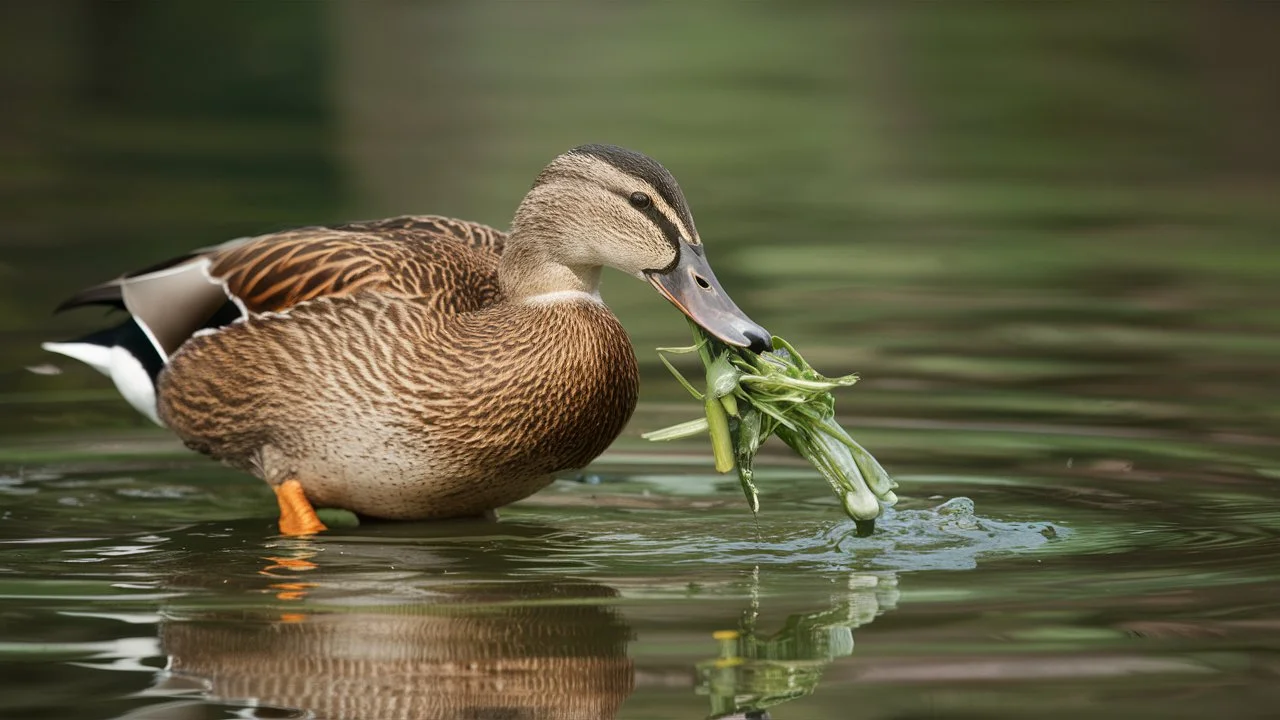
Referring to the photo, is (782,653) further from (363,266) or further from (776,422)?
(363,266)

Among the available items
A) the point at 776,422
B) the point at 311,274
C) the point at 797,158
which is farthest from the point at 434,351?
the point at 797,158

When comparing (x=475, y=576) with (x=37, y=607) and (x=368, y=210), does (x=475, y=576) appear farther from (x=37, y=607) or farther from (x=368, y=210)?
(x=368, y=210)

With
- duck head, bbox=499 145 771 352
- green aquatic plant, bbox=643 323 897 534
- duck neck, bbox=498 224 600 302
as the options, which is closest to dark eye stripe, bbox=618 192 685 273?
duck head, bbox=499 145 771 352

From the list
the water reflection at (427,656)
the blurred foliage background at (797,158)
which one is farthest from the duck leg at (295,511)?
the blurred foliage background at (797,158)

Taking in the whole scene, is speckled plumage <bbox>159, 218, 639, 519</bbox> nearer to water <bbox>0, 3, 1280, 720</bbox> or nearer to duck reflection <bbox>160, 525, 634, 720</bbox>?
water <bbox>0, 3, 1280, 720</bbox>

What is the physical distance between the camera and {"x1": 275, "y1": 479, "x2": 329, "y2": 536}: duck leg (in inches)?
313

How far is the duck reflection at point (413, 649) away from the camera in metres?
5.35

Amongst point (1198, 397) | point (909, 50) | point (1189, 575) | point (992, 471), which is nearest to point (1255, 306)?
point (1198, 397)

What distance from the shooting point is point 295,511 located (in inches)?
314

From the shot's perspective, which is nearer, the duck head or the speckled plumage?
the duck head

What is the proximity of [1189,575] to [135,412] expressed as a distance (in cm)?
568

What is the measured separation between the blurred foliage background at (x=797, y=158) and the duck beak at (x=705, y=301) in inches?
107

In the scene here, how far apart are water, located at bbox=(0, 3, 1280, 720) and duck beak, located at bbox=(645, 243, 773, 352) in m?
0.74

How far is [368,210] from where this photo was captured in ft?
52.7
